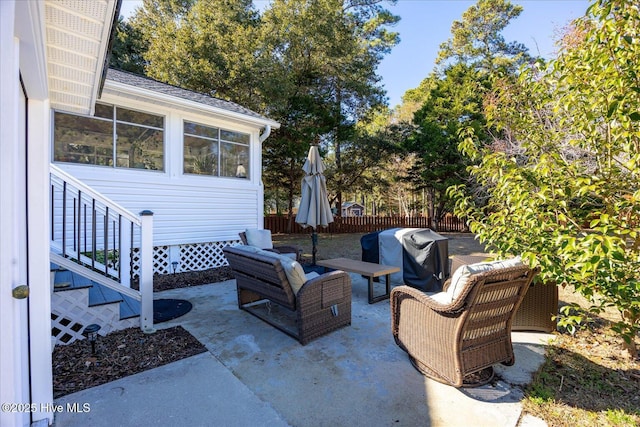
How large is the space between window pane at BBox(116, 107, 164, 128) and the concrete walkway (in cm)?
500

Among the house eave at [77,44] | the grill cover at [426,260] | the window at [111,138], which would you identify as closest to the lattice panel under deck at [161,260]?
the window at [111,138]

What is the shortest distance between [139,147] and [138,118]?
609mm

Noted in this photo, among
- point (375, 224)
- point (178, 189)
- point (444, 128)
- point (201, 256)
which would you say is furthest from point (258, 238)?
point (444, 128)

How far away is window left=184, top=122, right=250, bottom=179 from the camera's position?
22.9ft

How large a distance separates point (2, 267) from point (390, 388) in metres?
2.60

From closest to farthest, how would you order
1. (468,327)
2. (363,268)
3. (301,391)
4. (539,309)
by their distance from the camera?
1. (468,327)
2. (301,391)
3. (539,309)
4. (363,268)

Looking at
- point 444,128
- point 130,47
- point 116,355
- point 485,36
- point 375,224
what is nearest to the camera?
point 116,355

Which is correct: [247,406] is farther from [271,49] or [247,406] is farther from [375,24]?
[375,24]

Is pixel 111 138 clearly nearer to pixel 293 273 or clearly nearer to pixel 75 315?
pixel 75 315

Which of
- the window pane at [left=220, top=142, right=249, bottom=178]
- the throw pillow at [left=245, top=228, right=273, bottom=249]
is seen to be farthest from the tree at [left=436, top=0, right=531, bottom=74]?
the throw pillow at [left=245, top=228, right=273, bottom=249]

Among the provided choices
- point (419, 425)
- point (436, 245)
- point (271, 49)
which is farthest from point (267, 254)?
point (271, 49)

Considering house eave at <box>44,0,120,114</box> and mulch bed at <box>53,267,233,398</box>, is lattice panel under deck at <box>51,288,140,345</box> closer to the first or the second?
mulch bed at <box>53,267,233,398</box>

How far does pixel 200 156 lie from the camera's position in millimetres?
7160

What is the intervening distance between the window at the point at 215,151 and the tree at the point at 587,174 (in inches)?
235
